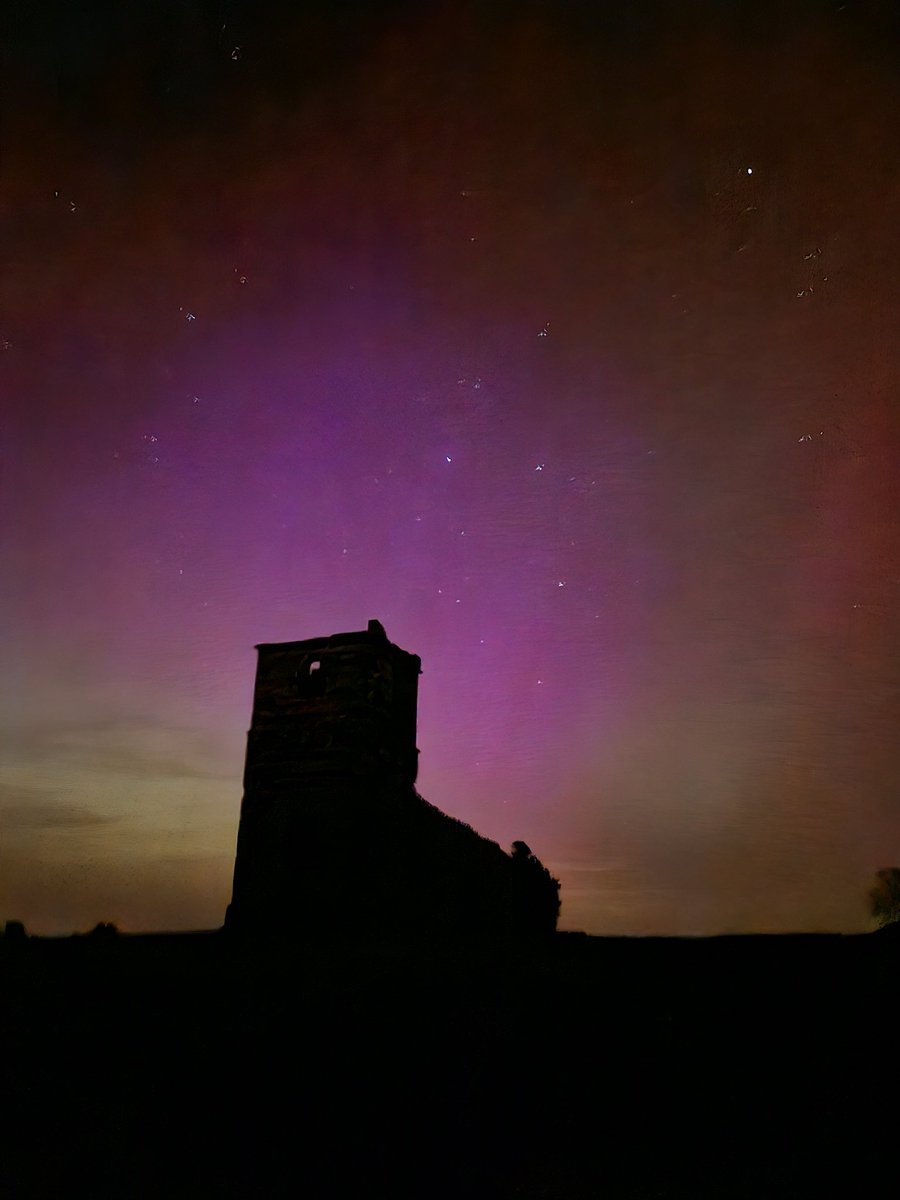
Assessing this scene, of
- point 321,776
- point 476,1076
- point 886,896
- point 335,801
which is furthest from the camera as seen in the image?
point 886,896

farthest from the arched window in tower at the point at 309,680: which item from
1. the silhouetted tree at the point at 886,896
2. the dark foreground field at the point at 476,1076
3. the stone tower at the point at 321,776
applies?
the silhouetted tree at the point at 886,896

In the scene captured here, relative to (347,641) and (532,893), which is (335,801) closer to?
(347,641)

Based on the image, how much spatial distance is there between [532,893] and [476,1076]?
21.6m

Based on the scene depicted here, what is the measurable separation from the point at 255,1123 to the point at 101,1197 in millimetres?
2255

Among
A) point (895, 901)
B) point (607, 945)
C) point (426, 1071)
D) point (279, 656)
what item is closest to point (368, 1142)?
point (426, 1071)

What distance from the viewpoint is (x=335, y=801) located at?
2164cm

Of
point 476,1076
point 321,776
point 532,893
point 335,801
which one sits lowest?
point 476,1076

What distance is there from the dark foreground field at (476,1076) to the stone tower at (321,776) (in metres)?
5.89

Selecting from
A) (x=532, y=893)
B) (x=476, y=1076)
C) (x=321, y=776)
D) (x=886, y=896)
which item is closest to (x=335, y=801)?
(x=321, y=776)

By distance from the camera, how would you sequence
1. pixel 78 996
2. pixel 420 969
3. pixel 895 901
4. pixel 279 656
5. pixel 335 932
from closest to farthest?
pixel 420 969, pixel 78 996, pixel 335 932, pixel 279 656, pixel 895 901

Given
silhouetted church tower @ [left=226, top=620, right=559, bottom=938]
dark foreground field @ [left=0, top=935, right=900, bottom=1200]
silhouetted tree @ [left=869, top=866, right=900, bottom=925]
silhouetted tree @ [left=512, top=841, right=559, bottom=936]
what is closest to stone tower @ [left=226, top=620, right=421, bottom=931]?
silhouetted church tower @ [left=226, top=620, right=559, bottom=938]

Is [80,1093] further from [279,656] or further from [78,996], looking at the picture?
[279,656]

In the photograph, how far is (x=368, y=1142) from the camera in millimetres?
12227

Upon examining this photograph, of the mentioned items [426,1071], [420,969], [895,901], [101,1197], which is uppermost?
[895,901]
